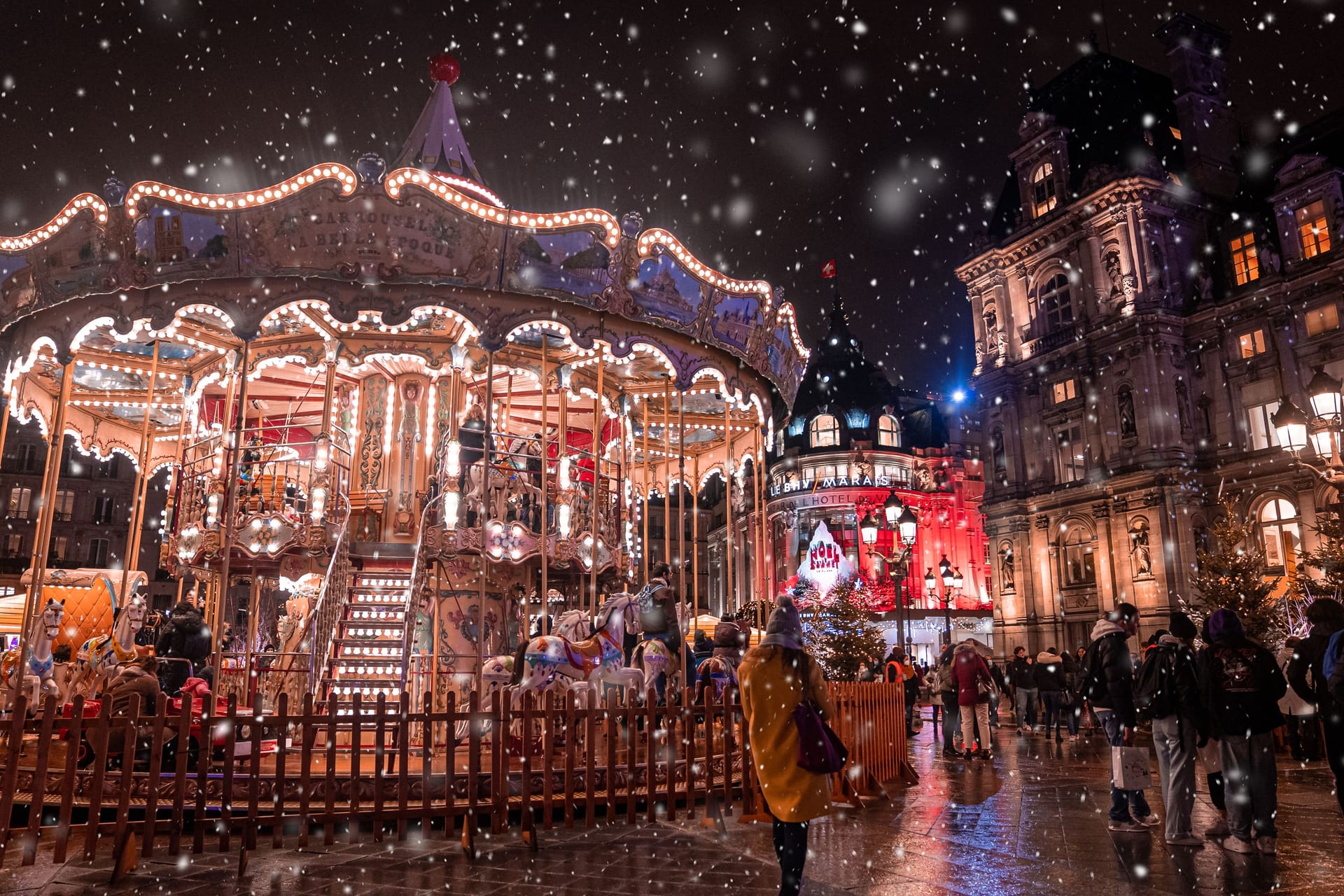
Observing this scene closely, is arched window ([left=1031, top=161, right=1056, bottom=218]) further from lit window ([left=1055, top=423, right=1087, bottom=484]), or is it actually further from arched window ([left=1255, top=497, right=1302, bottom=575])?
arched window ([left=1255, top=497, right=1302, bottom=575])

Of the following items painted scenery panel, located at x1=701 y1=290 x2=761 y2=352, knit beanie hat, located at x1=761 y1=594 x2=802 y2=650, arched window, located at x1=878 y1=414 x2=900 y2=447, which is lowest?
knit beanie hat, located at x1=761 y1=594 x2=802 y2=650

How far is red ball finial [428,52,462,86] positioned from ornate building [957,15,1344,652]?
26.7 meters

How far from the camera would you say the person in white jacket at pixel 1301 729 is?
1280 centimetres

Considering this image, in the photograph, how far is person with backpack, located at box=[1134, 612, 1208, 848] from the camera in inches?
255

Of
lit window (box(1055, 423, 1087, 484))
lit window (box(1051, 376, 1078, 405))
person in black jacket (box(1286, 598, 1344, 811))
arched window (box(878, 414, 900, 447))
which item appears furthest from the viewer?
arched window (box(878, 414, 900, 447))

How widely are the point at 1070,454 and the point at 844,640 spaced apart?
22135mm

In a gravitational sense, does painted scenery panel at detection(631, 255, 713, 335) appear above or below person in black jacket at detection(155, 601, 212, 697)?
above

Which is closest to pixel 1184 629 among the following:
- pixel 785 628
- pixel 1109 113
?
pixel 785 628

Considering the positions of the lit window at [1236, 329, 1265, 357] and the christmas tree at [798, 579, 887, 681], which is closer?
the christmas tree at [798, 579, 887, 681]

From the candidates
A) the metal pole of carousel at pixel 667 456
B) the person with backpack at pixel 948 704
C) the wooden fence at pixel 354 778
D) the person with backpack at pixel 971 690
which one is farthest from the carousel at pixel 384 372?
the person with backpack at pixel 948 704

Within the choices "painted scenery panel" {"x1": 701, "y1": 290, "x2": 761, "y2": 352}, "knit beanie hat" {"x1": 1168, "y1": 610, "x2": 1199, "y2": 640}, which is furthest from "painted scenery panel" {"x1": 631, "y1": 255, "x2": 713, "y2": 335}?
"knit beanie hat" {"x1": 1168, "y1": 610, "x2": 1199, "y2": 640}

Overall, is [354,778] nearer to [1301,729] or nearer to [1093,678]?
[1093,678]

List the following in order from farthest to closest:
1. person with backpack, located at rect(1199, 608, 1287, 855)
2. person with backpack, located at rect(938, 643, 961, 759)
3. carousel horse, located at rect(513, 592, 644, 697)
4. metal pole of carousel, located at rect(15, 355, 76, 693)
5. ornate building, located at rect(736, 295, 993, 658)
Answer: ornate building, located at rect(736, 295, 993, 658) < person with backpack, located at rect(938, 643, 961, 759) < metal pole of carousel, located at rect(15, 355, 76, 693) < carousel horse, located at rect(513, 592, 644, 697) < person with backpack, located at rect(1199, 608, 1287, 855)

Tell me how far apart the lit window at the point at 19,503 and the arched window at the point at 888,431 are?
47315 mm
